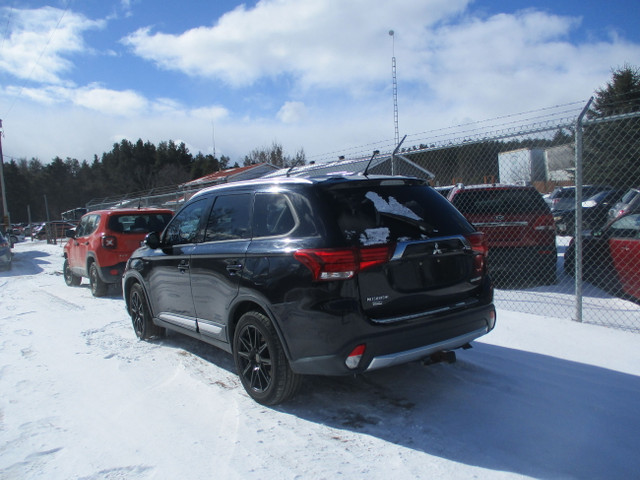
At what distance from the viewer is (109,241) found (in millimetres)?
9070

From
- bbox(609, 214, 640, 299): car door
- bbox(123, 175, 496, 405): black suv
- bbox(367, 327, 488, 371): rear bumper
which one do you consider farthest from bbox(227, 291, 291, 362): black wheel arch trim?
bbox(609, 214, 640, 299): car door

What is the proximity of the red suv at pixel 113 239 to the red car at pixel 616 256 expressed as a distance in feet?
25.0

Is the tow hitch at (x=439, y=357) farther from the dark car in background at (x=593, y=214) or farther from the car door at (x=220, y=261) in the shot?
the dark car in background at (x=593, y=214)

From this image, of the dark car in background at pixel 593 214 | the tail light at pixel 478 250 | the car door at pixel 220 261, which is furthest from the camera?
the dark car in background at pixel 593 214

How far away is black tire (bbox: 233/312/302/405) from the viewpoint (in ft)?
11.5

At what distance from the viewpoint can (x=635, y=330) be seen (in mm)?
5305

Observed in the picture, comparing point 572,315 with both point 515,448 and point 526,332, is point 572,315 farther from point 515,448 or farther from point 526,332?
point 515,448

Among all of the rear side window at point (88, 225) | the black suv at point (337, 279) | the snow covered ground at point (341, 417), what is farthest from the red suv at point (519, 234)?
the rear side window at point (88, 225)

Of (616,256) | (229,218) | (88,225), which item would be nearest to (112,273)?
(88,225)

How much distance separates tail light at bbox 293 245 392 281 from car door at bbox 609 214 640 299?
431cm

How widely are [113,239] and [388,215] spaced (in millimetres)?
7217

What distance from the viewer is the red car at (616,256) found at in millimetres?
5844

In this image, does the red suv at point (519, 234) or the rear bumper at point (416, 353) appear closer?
the rear bumper at point (416, 353)

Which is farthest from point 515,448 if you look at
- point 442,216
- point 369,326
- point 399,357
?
point 442,216
